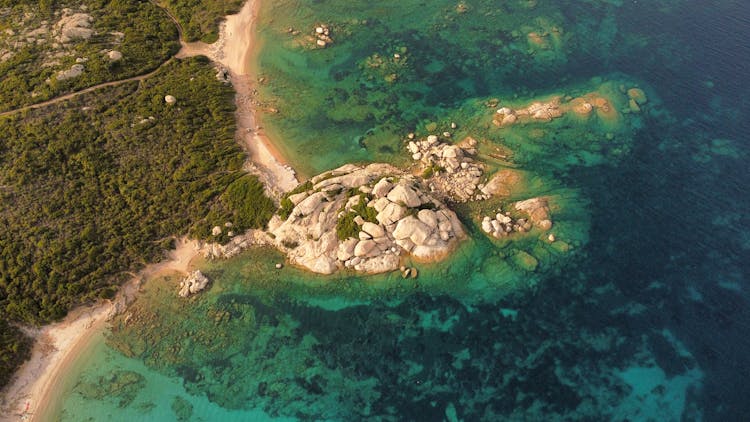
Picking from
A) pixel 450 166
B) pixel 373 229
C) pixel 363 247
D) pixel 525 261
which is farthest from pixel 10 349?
pixel 525 261

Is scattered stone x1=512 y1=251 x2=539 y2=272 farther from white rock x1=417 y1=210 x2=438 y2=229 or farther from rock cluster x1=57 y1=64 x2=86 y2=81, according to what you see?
rock cluster x1=57 y1=64 x2=86 y2=81

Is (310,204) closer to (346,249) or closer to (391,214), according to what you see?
(346,249)

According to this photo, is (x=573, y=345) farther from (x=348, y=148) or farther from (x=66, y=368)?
(x=66, y=368)

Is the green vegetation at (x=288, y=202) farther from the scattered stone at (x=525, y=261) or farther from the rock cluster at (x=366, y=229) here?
the scattered stone at (x=525, y=261)

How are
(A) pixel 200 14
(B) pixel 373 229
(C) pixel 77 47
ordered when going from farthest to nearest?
(A) pixel 200 14 < (C) pixel 77 47 < (B) pixel 373 229

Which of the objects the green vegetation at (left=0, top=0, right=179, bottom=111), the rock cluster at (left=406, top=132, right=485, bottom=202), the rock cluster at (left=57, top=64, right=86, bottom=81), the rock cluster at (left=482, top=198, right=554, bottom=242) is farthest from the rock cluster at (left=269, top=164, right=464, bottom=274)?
the rock cluster at (left=57, top=64, right=86, bottom=81)
